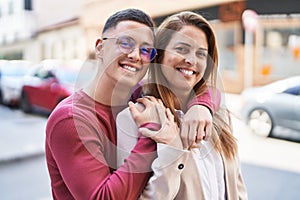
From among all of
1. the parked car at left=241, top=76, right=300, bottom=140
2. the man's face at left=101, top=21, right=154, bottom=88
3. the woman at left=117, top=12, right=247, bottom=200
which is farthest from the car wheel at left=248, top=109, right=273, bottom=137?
the man's face at left=101, top=21, right=154, bottom=88

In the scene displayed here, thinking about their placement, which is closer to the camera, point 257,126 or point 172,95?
point 172,95

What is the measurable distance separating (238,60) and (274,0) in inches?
13.5

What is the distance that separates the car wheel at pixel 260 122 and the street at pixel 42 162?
0.13ft

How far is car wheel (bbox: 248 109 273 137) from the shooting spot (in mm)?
1810

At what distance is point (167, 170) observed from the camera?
596 millimetres

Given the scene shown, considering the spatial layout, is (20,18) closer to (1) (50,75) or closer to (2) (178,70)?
(1) (50,75)

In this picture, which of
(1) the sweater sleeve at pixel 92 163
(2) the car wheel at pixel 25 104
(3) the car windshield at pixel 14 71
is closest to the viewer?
(1) the sweater sleeve at pixel 92 163

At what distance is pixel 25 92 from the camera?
102 inches

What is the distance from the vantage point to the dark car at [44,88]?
88.2 inches

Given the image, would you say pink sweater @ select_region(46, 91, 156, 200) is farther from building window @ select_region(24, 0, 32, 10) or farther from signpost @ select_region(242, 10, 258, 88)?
building window @ select_region(24, 0, 32, 10)

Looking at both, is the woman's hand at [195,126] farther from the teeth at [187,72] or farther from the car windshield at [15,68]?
the car windshield at [15,68]

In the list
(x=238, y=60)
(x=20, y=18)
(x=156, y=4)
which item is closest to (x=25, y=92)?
(x=20, y=18)

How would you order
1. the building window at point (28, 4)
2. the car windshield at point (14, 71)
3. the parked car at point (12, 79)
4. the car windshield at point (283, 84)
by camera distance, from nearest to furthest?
the car windshield at point (283, 84) → the building window at point (28, 4) → the parked car at point (12, 79) → the car windshield at point (14, 71)

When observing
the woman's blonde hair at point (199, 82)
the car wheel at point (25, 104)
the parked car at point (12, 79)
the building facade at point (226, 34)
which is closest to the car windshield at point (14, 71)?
the parked car at point (12, 79)
